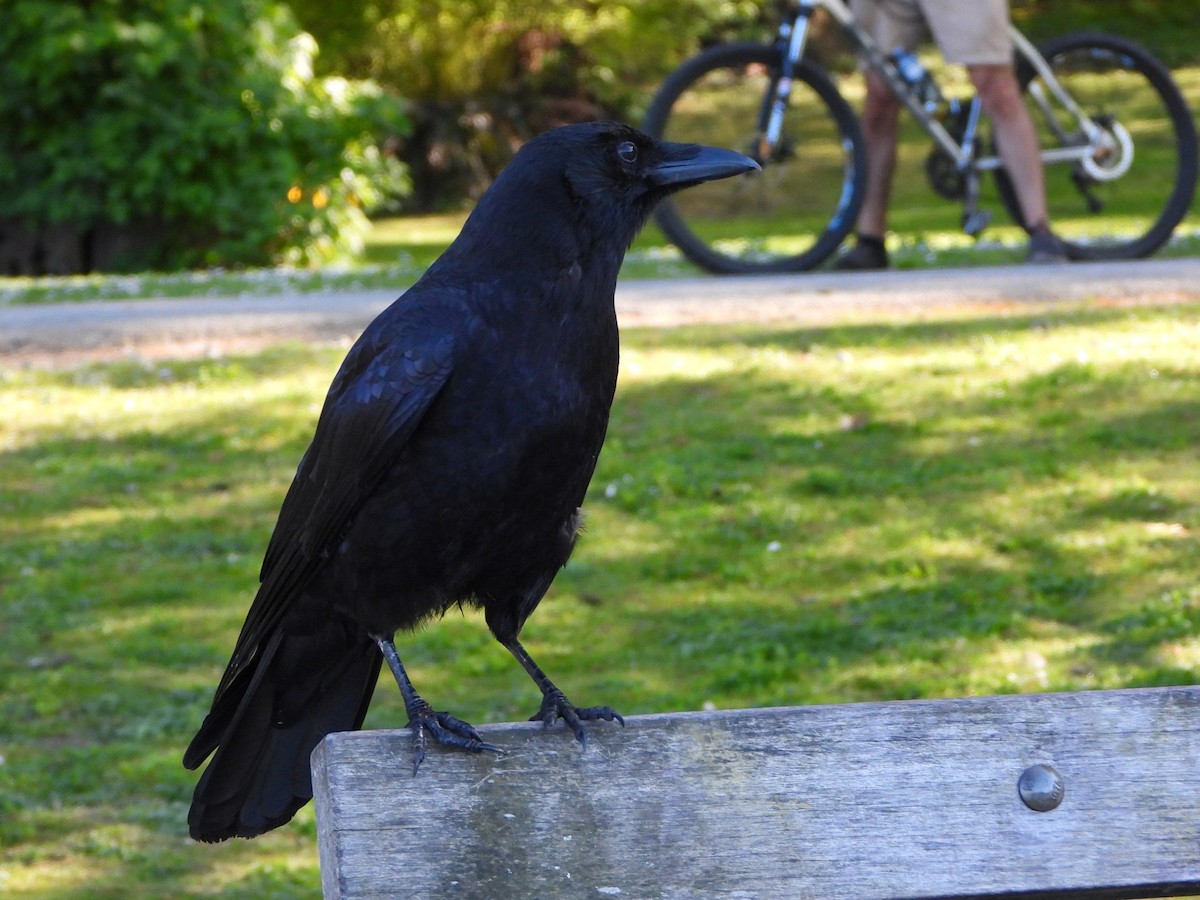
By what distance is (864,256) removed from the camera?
8.95m

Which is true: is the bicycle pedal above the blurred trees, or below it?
above

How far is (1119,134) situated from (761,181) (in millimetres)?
2065

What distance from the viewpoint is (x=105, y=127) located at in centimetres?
1415

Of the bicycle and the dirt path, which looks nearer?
the dirt path

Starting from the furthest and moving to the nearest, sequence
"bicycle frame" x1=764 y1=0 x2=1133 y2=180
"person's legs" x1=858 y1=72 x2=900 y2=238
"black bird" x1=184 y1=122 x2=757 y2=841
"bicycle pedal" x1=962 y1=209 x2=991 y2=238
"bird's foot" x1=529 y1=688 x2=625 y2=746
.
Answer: "bicycle pedal" x1=962 y1=209 x2=991 y2=238 < "person's legs" x1=858 y1=72 x2=900 y2=238 < "bicycle frame" x1=764 y1=0 x2=1133 y2=180 < "black bird" x1=184 y1=122 x2=757 y2=841 < "bird's foot" x1=529 y1=688 x2=625 y2=746

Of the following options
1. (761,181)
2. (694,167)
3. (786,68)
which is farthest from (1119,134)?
(694,167)

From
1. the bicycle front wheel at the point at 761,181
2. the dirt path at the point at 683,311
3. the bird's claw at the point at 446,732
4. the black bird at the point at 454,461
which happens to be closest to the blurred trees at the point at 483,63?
the bicycle front wheel at the point at 761,181

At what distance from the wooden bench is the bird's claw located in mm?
209

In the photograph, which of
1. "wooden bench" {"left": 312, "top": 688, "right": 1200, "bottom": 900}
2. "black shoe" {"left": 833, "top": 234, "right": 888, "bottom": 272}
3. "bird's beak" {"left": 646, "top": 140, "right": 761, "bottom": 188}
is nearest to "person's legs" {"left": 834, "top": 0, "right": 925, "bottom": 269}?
→ "black shoe" {"left": 833, "top": 234, "right": 888, "bottom": 272}

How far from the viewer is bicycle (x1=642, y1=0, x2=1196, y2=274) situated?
870 cm

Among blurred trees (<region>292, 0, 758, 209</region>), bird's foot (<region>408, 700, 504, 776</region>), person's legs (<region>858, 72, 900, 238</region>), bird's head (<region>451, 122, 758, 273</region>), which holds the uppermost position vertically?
bird's head (<region>451, 122, 758, 273</region>)

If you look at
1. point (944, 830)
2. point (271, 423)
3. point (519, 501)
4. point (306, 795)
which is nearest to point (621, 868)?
point (944, 830)

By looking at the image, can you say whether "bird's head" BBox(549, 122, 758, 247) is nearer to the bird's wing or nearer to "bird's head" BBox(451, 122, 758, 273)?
"bird's head" BBox(451, 122, 758, 273)

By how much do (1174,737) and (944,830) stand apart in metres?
0.31
